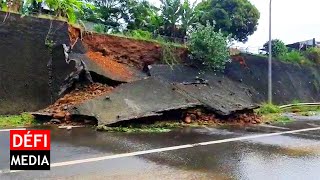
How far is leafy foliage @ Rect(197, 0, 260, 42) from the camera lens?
30.0m

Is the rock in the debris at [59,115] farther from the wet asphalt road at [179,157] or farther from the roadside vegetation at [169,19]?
the roadside vegetation at [169,19]

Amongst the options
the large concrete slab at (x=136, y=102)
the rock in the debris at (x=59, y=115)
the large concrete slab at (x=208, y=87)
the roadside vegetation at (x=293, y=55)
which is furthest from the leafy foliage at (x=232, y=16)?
the rock in the debris at (x=59, y=115)

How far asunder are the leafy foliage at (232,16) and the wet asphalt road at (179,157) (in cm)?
2085

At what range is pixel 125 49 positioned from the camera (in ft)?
57.7

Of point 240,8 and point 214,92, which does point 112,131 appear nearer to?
point 214,92

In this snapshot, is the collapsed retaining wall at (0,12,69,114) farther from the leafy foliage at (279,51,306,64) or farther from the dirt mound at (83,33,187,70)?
the leafy foliage at (279,51,306,64)

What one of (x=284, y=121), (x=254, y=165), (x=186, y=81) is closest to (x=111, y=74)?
(x=186, y=81)

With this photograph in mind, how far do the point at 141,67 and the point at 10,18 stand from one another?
265 inches

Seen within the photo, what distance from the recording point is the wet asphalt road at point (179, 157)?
570cm

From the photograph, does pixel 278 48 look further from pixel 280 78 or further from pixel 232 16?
pixel 232 16

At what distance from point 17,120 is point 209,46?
10666 millimetres

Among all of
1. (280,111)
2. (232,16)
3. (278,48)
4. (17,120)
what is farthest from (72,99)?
(232,16)

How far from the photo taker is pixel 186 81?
56.1 ft

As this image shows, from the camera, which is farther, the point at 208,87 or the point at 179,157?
the point at 208,87
